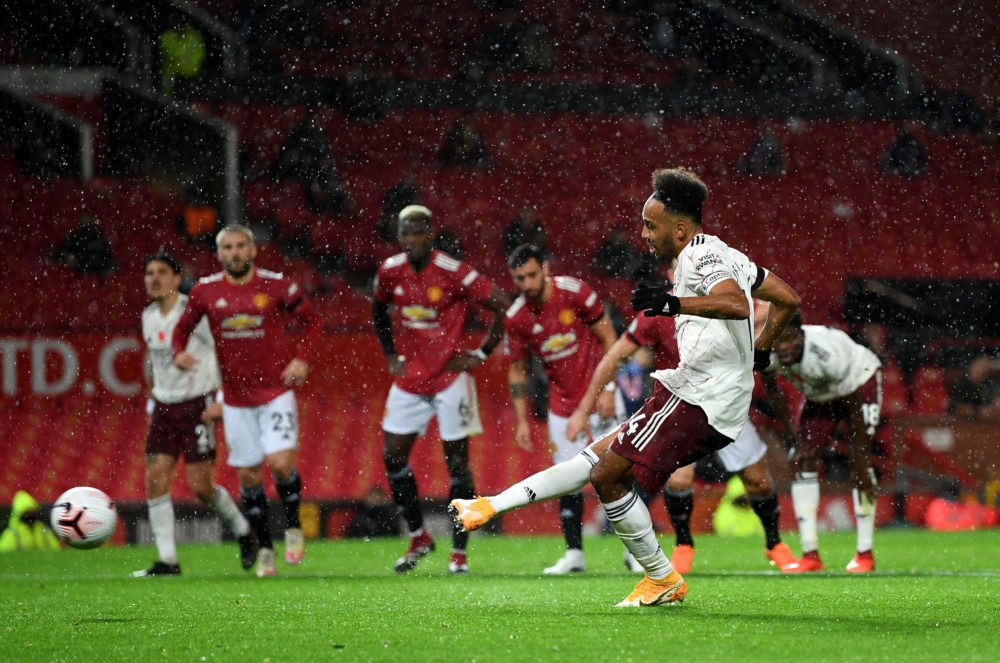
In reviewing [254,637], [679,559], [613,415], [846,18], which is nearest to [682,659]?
[254,637]

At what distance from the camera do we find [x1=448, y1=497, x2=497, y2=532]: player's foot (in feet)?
18.5

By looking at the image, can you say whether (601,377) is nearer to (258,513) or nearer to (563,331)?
(563,331)

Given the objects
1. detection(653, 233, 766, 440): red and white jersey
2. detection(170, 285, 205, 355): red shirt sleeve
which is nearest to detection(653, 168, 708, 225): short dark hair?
detection(653, 233, 766, 440): red and white jersey

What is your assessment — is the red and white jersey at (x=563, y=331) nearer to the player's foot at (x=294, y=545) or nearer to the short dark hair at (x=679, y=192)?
the player's foot at (x=294, y=545)

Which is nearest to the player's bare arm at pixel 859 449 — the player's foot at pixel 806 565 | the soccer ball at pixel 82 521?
the player's foot at pixel 806 565

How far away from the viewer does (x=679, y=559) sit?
27.3 ft

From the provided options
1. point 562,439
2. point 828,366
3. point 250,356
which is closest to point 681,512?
point 562,439

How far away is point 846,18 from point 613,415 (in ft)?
54.9

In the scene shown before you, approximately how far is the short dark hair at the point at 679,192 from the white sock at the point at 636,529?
3.82ft

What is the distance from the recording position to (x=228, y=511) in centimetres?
927

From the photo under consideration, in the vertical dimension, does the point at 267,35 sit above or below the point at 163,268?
above

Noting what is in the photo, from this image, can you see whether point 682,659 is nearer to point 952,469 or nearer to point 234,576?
point 234,576

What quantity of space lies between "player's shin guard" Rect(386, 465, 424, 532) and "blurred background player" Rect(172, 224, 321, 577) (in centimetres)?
68

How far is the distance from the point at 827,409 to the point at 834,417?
7 cm
